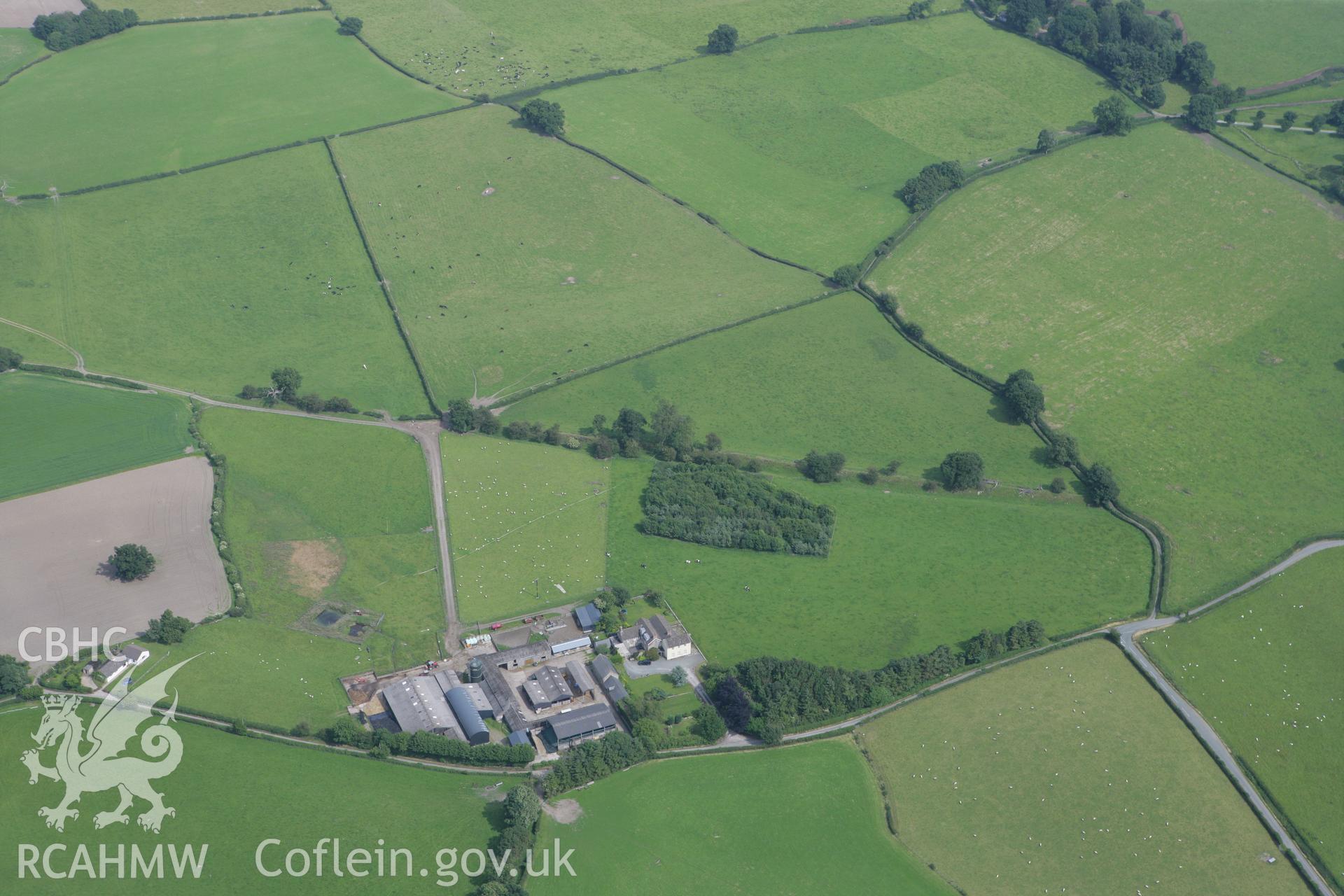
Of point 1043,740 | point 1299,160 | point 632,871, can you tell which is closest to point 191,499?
point 632,871

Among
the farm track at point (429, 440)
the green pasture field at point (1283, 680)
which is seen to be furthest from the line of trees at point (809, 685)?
the farm track at point (429, 440)

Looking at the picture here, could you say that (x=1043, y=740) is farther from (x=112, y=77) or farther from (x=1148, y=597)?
(x=112, y=77)

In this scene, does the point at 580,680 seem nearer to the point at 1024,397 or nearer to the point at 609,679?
the point at 609,679

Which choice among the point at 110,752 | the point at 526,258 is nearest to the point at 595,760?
the point at 110,752

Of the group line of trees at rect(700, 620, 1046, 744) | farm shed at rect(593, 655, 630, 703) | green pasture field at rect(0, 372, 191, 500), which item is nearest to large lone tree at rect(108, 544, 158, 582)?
green pasture field at rect(0, 372, 191, 500)

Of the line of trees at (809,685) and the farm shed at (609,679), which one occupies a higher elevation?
the line of trees at (809,685)

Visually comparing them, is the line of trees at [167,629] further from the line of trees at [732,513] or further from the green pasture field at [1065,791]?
the green pasture field at [1065,791]
